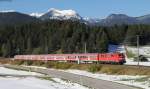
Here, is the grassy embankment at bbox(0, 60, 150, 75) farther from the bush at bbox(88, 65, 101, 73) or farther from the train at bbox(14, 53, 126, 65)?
the train at bbox(14, 53, 126, 65)

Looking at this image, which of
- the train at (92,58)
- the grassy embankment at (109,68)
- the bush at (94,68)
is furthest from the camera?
the train at (92,58)

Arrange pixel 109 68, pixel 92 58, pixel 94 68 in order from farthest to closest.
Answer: pixel 92 58 < pixel 94 68 < pixel 109 68

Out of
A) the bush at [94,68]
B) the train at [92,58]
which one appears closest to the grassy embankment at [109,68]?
the bush at [94,68]

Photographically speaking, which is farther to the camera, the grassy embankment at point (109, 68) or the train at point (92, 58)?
the train at point (92, 58)

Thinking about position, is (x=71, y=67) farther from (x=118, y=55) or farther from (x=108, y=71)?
(x=108, y=71)

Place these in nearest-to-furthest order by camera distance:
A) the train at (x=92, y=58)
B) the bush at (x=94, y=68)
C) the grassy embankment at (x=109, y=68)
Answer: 1. the grassy embankment at (x=109, y=68)
2. the bush at (x=94, y=68)
3. the train at (x=92, y=58)

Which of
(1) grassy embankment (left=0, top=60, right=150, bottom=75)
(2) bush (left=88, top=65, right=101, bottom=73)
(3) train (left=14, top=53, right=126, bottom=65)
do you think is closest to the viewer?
(1) grassy embankment (left=0, top=60, right=150, bottom=75)

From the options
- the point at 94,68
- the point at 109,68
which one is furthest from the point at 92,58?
the point at 109,68

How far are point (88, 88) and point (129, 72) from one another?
22568mm

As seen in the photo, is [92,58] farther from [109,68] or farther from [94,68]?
[109,68]

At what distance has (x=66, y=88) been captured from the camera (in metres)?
48.0

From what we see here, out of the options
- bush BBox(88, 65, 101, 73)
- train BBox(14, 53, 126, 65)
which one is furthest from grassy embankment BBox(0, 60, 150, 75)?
train BBox(14, 53, 126, 65)

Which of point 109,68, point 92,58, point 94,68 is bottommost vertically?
point 94,68

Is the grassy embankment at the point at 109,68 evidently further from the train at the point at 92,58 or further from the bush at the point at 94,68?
the train at the point at 92,58
